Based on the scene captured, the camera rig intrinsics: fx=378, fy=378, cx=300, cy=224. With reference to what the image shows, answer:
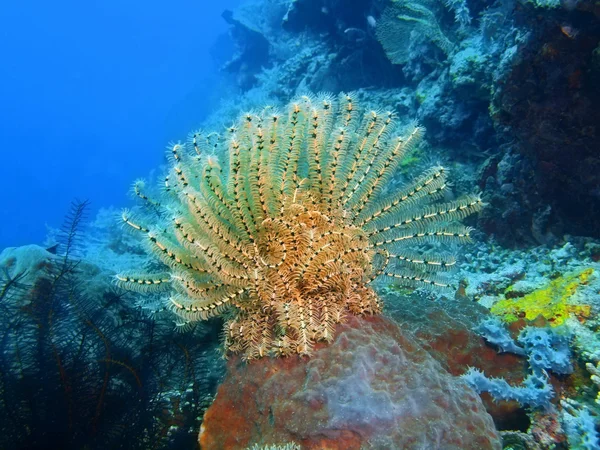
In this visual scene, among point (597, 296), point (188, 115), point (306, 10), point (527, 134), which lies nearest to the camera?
point (597, 296)

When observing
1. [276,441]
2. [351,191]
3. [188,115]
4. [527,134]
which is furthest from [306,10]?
[188,115]

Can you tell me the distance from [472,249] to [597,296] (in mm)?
2778

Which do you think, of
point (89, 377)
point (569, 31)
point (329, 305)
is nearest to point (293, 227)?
point (329, 305)

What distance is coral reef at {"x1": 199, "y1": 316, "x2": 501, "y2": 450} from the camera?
262 centimetres

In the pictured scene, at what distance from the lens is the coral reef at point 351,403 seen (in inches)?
103

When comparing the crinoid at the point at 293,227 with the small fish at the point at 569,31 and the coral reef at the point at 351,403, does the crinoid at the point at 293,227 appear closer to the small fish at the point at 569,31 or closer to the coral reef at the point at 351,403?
the coral reef at the point at 351,403

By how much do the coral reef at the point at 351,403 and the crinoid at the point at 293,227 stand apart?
0.21 m

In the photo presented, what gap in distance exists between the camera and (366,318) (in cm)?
340

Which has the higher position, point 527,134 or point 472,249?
point 527,134

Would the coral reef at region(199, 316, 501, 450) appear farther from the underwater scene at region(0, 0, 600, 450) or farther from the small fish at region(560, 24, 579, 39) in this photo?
the small fish at region(560, 24, 579, 39)

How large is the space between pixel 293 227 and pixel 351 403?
1428mm

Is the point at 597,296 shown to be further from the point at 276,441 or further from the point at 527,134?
the point at 276,441

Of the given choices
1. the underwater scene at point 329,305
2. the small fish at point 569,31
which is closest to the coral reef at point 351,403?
the underwater scene at point 329,305

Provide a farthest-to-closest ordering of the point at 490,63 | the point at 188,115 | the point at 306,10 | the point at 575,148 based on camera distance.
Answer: the point at 188,115 → the point at 306,10 → the point at 490,63 → the point at 575,148
